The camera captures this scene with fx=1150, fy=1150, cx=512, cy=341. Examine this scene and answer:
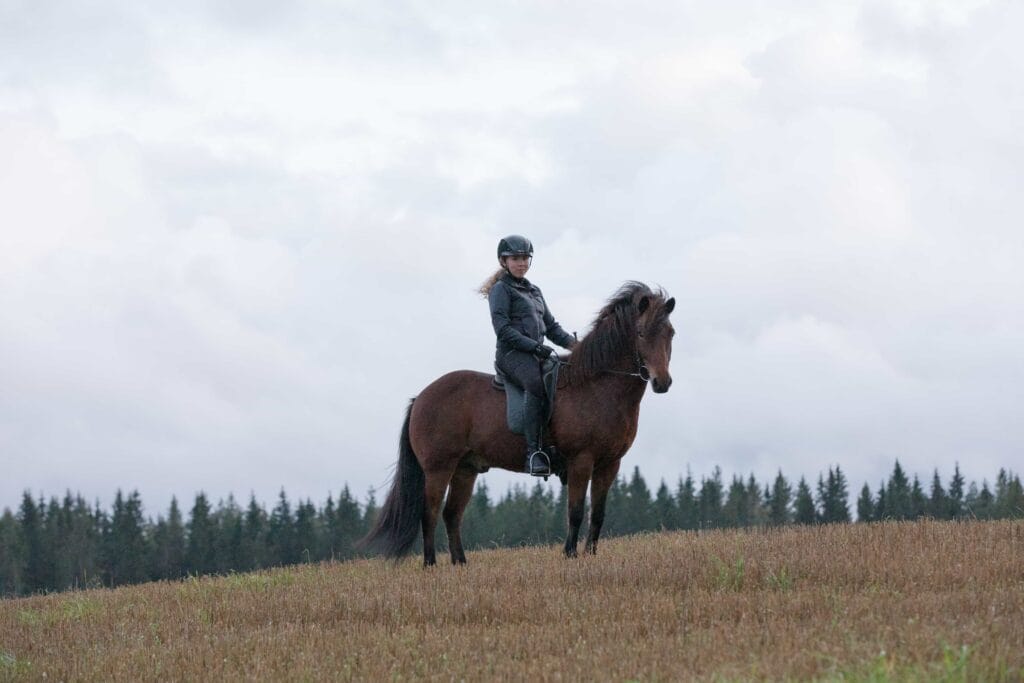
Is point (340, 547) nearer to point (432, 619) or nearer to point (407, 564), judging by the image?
point (407, 564)

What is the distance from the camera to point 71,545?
289 feet

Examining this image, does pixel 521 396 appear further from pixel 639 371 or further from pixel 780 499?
pixel 780 499

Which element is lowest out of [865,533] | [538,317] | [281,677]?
[281,677]

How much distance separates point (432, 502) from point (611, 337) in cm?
348

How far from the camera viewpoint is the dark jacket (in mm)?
14078

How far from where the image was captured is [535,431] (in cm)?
1398

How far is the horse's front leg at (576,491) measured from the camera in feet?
45.5

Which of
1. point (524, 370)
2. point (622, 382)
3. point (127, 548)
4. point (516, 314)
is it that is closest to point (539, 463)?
point (524, 370)

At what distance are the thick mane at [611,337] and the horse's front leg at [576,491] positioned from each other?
1.00 meters

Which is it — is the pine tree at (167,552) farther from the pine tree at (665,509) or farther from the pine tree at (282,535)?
the pine tree at (665,509)

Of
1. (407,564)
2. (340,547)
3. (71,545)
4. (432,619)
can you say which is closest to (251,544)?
(340,547)

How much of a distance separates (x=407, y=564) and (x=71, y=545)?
79.6 m

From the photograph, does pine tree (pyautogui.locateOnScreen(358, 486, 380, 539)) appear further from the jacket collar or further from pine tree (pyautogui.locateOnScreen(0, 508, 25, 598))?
the jacket collar

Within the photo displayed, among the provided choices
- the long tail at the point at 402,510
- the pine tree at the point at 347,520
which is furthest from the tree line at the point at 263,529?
the long tail at the point at 402,510
